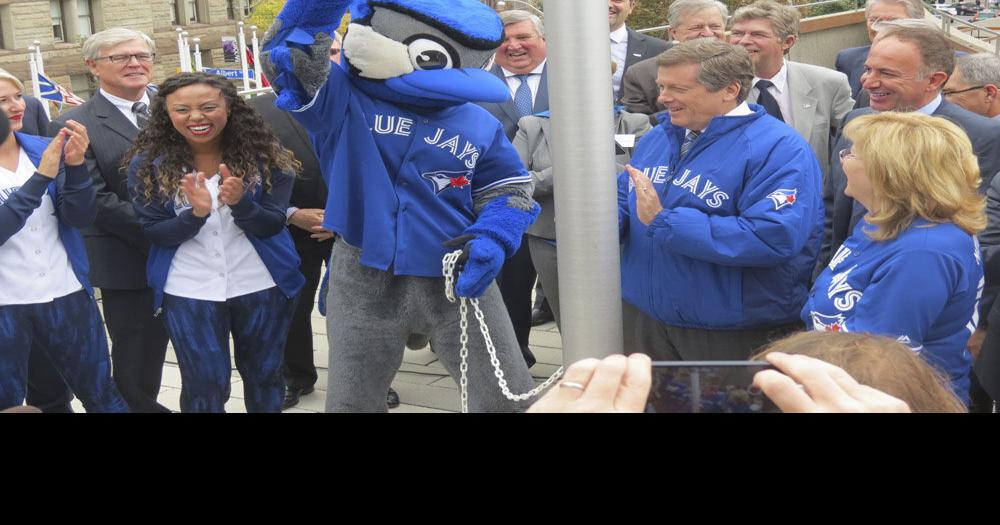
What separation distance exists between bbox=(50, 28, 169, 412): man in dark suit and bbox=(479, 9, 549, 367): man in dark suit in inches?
62.8

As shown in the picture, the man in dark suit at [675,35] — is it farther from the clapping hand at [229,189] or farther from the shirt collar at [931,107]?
the clapping hand at [229,189]

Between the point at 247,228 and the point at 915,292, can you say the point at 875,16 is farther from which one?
the point at 247,228

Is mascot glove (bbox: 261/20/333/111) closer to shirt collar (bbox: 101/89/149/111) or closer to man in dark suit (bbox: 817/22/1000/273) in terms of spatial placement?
shirt collar (bbox: 101/89/149/111)

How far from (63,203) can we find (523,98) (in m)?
2.21

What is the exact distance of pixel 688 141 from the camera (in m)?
3.58

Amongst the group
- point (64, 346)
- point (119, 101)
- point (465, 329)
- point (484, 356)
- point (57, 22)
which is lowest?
point (64, 346)

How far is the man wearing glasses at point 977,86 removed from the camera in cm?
446

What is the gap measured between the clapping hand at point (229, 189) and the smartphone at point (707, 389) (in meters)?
3.01

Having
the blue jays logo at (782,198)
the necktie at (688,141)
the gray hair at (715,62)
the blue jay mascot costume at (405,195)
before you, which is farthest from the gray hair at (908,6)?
the blue jay mascot costume at (405,195)

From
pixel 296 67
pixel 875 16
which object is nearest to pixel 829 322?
pixel 296 67

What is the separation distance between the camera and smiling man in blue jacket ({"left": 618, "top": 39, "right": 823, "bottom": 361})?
333cm

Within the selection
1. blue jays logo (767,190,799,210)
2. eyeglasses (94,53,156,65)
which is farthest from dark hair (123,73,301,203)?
blue jays logo (767,190,799,210)
